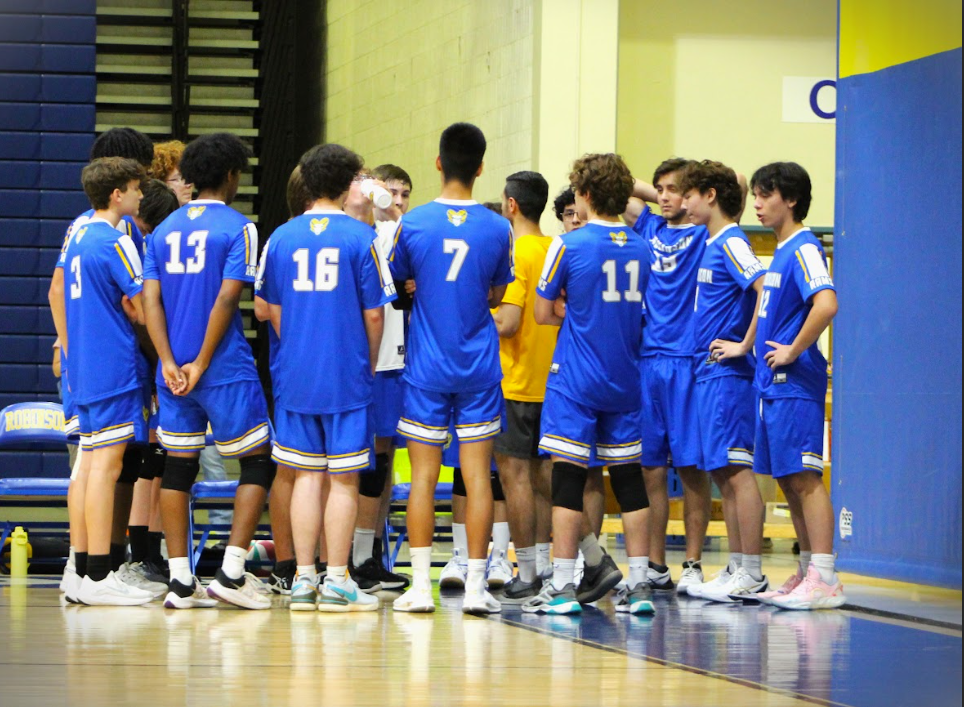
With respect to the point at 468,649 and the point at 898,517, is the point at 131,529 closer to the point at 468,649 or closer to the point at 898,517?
the point at 468,649

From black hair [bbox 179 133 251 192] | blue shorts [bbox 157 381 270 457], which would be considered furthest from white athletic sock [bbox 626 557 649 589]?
black hair [bbox 179 133 251 192]

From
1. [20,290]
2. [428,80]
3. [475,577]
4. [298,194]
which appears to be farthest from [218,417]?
[428,80]

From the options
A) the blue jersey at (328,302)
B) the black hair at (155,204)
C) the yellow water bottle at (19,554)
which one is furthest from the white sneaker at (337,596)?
the yellow water bottle at (19,554)

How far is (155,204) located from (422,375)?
1748 mm

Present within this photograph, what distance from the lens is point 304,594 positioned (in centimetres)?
549

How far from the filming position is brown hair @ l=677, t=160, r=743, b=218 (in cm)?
632

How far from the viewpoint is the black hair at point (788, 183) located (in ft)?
20.0

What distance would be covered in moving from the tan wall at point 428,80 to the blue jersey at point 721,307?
3917 mm

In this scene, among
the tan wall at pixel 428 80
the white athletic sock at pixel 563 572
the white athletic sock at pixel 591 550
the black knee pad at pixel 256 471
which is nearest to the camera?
the white athletic sock at pixel 563 572

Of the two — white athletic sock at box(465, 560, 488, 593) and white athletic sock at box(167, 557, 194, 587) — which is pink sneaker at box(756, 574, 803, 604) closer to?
white athletic sock at box(465, 560, 488, 593)

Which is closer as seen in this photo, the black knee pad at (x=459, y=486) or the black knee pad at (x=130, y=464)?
the black knee pad at (x=130, y=464)

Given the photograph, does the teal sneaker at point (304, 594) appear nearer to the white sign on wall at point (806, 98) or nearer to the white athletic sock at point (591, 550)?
the white athletic sock at point (591, 550)

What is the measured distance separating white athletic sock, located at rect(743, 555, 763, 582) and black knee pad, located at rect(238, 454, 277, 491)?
2130mm

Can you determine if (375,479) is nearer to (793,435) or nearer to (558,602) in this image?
(558,602)
